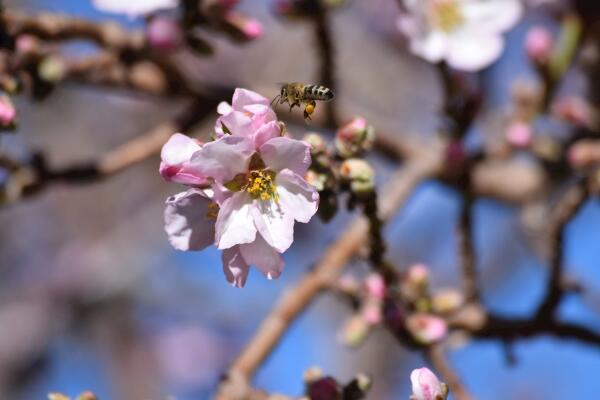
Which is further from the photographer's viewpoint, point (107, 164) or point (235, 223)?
point (107, 164)

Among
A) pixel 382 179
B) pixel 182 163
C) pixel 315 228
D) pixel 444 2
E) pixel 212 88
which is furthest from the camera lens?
pixel 315 228

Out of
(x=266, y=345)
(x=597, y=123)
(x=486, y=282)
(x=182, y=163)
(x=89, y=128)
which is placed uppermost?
(x=89, y=128)

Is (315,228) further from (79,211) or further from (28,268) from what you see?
(28,268)

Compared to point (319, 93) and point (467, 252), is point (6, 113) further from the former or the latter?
point (467, 252)

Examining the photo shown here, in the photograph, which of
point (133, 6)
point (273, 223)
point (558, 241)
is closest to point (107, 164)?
point (133, 6)

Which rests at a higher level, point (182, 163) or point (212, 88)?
point (212, 88)

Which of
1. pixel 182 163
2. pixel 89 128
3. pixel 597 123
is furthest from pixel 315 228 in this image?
pixel 182 163

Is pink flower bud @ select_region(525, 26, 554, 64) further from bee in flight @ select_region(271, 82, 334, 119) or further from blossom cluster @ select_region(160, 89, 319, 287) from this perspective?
blossom cluster @ select_region(160, 89, 319, 287)
